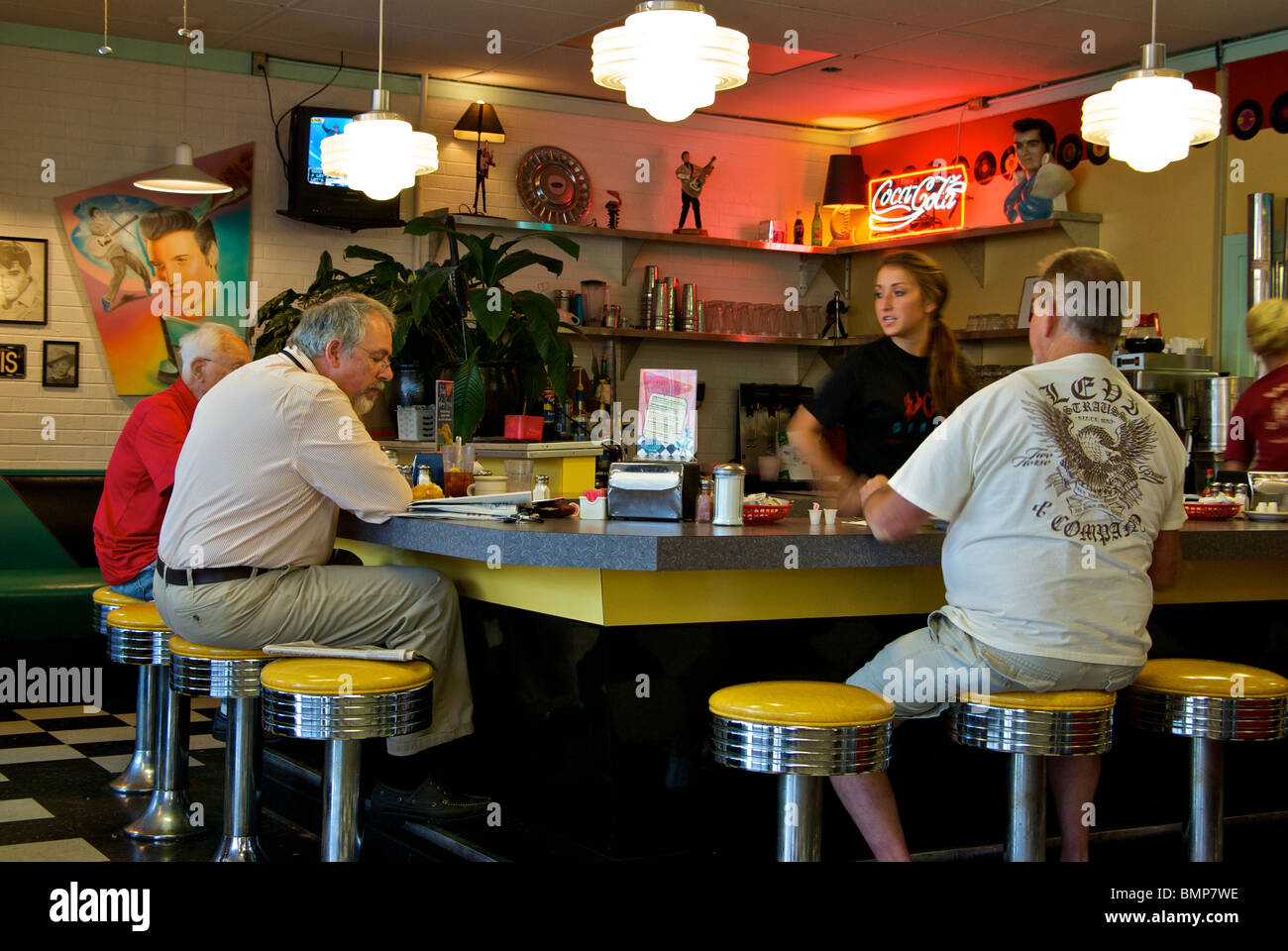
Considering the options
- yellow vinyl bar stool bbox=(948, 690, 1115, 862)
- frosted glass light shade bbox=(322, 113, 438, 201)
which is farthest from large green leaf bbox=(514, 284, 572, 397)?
yellow vinyl bar stool bbox=(948, 690, 1115, 862)

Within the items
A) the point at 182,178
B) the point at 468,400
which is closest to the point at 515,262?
the point at 468,400

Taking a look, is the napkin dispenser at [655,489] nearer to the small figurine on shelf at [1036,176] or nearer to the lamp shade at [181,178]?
the lamp shade at [181,178]

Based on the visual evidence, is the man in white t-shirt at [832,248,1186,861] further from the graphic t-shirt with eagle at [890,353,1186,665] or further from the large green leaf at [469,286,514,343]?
the large green leaf at [469,286,514,343]

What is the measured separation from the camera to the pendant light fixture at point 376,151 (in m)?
4.92

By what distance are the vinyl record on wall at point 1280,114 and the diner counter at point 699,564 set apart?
3.81 m

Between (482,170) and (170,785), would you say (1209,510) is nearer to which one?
(170,785)

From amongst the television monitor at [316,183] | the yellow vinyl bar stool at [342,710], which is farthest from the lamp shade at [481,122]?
the yellow vinyl bar stool at [342,710]

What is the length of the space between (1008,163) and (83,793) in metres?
6.20

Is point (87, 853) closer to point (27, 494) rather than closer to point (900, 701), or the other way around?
point (900, 701)

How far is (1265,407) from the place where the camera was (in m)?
5.37

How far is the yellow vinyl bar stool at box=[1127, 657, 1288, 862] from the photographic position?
3.15 metres

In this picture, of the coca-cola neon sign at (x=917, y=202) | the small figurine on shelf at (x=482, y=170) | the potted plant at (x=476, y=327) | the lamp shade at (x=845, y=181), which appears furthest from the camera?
the lamp shade at (x=845, y=181)

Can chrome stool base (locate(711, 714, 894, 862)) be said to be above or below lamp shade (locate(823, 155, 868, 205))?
below

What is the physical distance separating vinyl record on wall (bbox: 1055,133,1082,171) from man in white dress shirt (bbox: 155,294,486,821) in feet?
17.9
